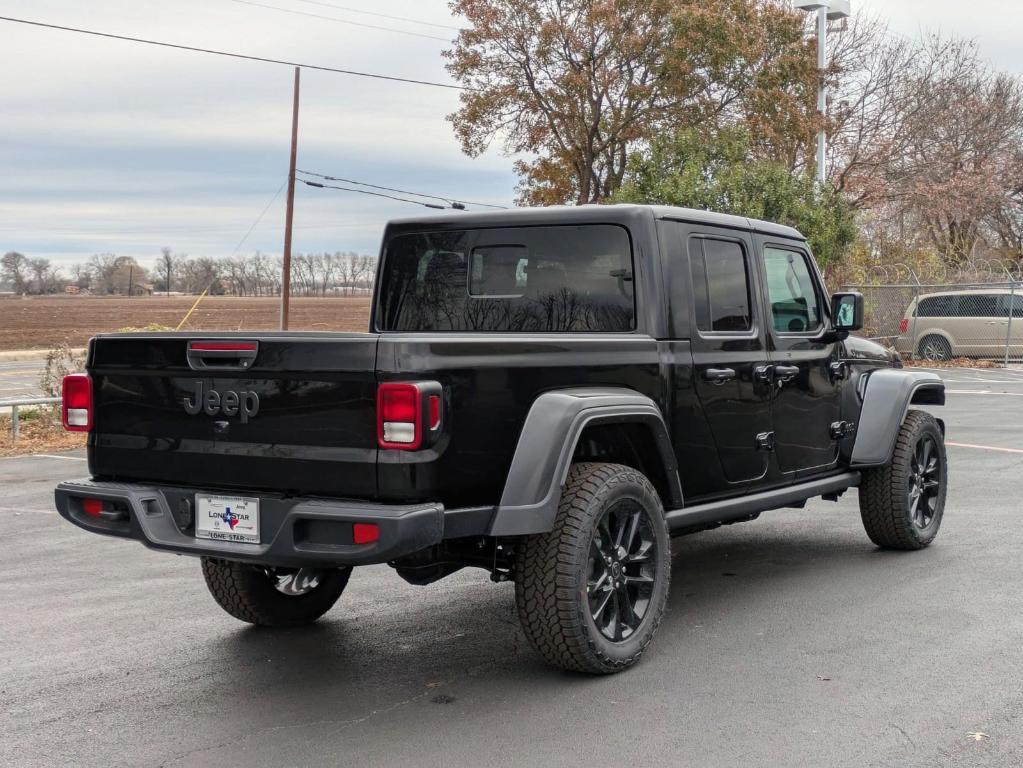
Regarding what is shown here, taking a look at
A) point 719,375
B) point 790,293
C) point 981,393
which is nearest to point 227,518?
point 719,375

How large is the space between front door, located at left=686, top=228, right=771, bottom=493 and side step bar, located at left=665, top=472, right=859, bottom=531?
94 millimetres

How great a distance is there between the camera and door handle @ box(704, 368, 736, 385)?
570cm

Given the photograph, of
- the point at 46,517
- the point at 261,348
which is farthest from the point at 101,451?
the point at 46,517

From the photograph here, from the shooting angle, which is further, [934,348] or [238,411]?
[934,348]

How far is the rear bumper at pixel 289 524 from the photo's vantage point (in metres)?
4.25

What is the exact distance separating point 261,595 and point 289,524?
1494 millimetres

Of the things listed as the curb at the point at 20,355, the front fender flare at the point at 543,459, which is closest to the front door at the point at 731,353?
the front fender flare at the point at 543,459

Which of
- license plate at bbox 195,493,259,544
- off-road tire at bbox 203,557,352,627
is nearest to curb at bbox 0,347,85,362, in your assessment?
off-road tire at bbox 203,557,352,627

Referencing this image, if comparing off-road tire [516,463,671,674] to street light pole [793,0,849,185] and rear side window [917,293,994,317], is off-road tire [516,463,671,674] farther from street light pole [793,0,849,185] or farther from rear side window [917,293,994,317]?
rear side window [917,293,994,317]

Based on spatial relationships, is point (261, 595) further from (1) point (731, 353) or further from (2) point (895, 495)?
(2) point (895, 495)

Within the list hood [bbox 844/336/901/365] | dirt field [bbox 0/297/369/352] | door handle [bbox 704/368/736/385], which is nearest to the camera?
door handle [bbox 704/368/736/385]

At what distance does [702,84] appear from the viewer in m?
28.5

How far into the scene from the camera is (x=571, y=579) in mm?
4684

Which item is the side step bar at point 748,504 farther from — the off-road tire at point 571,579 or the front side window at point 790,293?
the front side window at point 790,293
